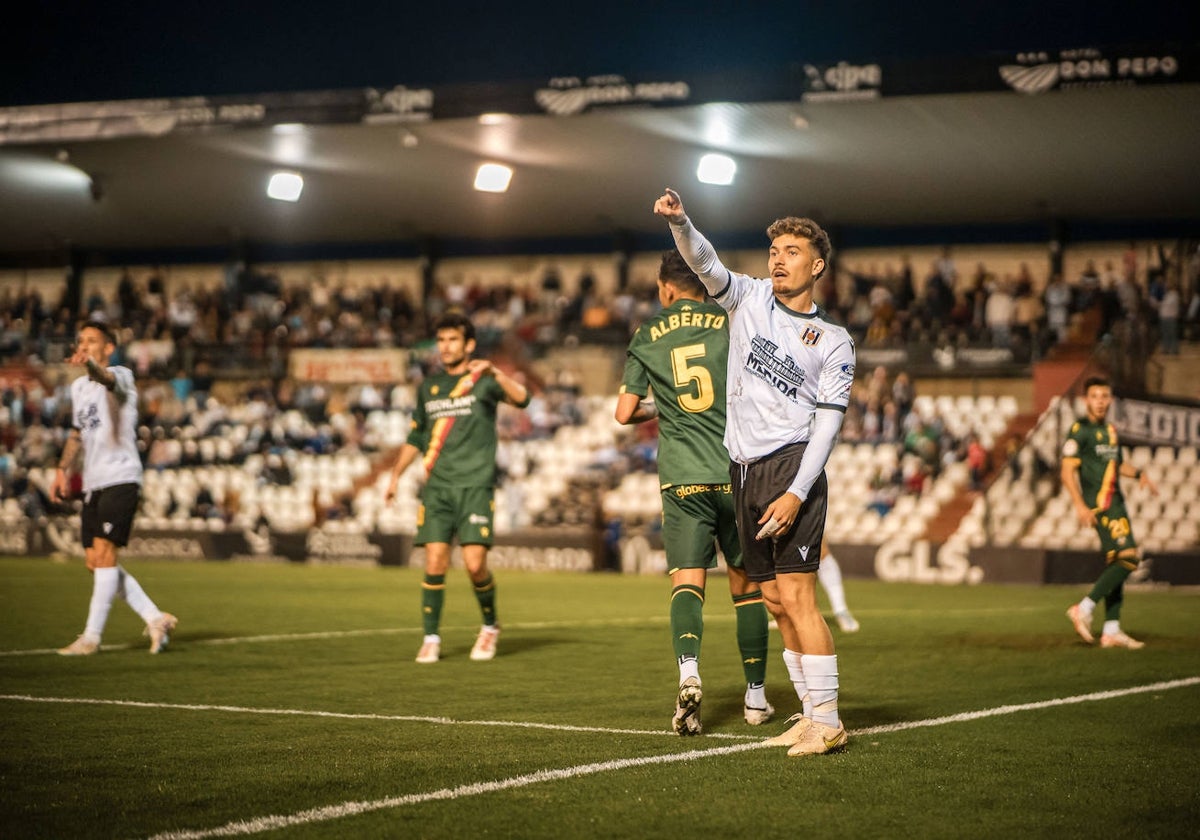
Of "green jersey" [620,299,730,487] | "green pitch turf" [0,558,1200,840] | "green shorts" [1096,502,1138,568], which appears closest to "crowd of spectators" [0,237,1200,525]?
"green shorts" [1096,502,1138,568]

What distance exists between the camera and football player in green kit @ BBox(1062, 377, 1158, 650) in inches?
445

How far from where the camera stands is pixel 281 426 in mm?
30344

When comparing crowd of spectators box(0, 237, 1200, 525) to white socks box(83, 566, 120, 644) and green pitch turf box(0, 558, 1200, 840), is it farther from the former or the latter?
white socks box(83, 566, 120, 644)

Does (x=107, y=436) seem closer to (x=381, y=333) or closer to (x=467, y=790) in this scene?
(x=467, y=790)

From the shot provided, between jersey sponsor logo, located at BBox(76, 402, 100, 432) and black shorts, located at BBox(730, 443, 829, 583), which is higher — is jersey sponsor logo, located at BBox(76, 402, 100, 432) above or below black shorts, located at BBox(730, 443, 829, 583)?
above

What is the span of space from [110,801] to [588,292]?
2681 centimetres

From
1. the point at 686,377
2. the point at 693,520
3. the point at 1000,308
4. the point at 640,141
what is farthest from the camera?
the point at 1000,308

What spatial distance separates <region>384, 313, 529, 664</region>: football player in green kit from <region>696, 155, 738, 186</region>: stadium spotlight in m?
16.9

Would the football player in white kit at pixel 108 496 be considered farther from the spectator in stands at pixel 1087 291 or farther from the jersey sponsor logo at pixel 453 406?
the spectator in stands at pixel 1087 291

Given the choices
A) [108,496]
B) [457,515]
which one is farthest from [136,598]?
[457,515]

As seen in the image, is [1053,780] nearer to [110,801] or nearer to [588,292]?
[110,801]

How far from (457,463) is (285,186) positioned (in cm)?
1966

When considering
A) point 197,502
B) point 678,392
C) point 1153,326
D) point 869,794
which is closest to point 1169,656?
point 678,392

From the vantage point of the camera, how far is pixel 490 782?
543cm
